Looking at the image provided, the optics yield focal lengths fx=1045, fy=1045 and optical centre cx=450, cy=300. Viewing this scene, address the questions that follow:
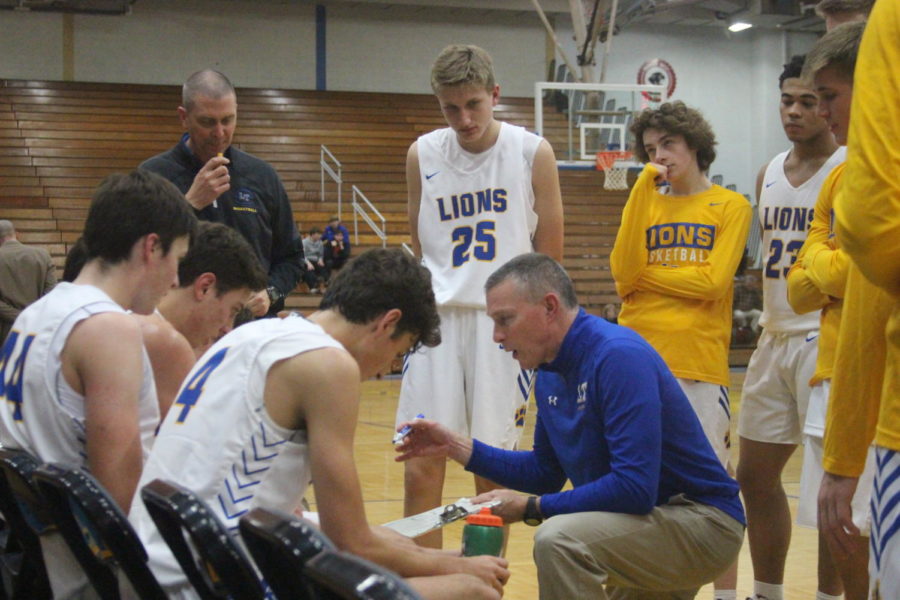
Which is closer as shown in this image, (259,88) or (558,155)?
(558,155)

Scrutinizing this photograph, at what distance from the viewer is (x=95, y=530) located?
6.35 ft

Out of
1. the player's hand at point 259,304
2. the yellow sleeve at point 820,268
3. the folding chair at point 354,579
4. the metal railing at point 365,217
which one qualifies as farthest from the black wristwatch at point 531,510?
the metal railing at point 365,217

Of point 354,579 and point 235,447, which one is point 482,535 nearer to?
point 235,447

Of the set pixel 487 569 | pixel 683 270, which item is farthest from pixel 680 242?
pixel 487 569

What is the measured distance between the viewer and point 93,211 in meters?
2.61

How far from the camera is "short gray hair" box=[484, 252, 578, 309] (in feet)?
10.1

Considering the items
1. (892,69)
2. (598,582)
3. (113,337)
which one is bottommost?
(598,582)

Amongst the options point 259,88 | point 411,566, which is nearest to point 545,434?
point 411,566

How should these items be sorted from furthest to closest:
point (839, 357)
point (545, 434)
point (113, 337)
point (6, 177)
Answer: point (6, 177) < point (545, 434) < point (113, 337) < point (839, 357)

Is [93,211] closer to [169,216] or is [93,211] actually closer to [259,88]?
[169,216]

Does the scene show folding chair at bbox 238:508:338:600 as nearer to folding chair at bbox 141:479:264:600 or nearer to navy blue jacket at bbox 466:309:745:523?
folding chair at bbox 141:479:264:600

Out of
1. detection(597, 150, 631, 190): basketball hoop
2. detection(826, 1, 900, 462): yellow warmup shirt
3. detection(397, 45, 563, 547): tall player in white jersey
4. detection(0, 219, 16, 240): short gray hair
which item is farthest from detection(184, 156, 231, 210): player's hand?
detection(597, 150, 631, 190): basketball hoop

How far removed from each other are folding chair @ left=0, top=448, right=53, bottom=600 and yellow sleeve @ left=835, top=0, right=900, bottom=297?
5.50 feet

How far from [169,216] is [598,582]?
149 cm
